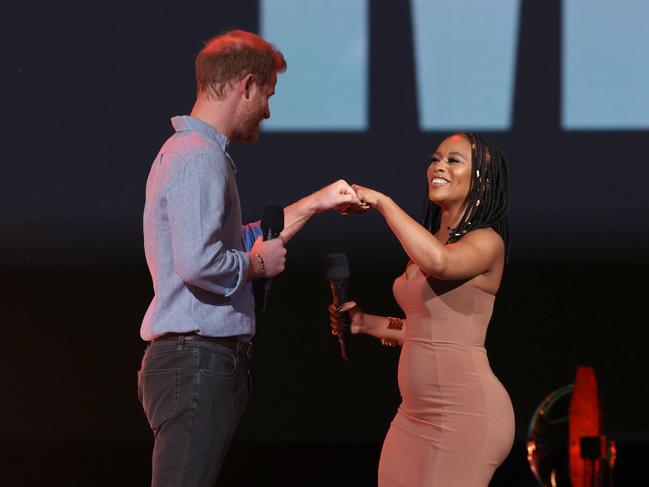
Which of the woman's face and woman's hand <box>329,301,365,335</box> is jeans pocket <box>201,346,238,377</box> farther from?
the woman's face

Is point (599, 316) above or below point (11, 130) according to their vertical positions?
below

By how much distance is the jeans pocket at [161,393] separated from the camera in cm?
188

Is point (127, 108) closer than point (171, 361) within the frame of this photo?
No

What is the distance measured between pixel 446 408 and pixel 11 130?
252 cm

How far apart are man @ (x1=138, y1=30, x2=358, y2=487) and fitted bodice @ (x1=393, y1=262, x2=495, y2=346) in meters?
0.37

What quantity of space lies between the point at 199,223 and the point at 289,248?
82.5 inches

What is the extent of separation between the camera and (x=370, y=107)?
12.6ft

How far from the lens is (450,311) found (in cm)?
209

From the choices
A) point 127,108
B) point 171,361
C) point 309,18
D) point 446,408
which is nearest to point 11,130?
point 127,108

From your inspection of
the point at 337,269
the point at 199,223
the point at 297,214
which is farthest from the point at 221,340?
the point at 297,214

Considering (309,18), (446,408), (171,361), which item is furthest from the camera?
(309,18)

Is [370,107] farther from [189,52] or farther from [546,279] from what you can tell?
[546,279]

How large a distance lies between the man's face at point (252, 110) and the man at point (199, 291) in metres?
0.04

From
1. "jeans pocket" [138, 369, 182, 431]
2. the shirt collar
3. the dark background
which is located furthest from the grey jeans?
the dark background
